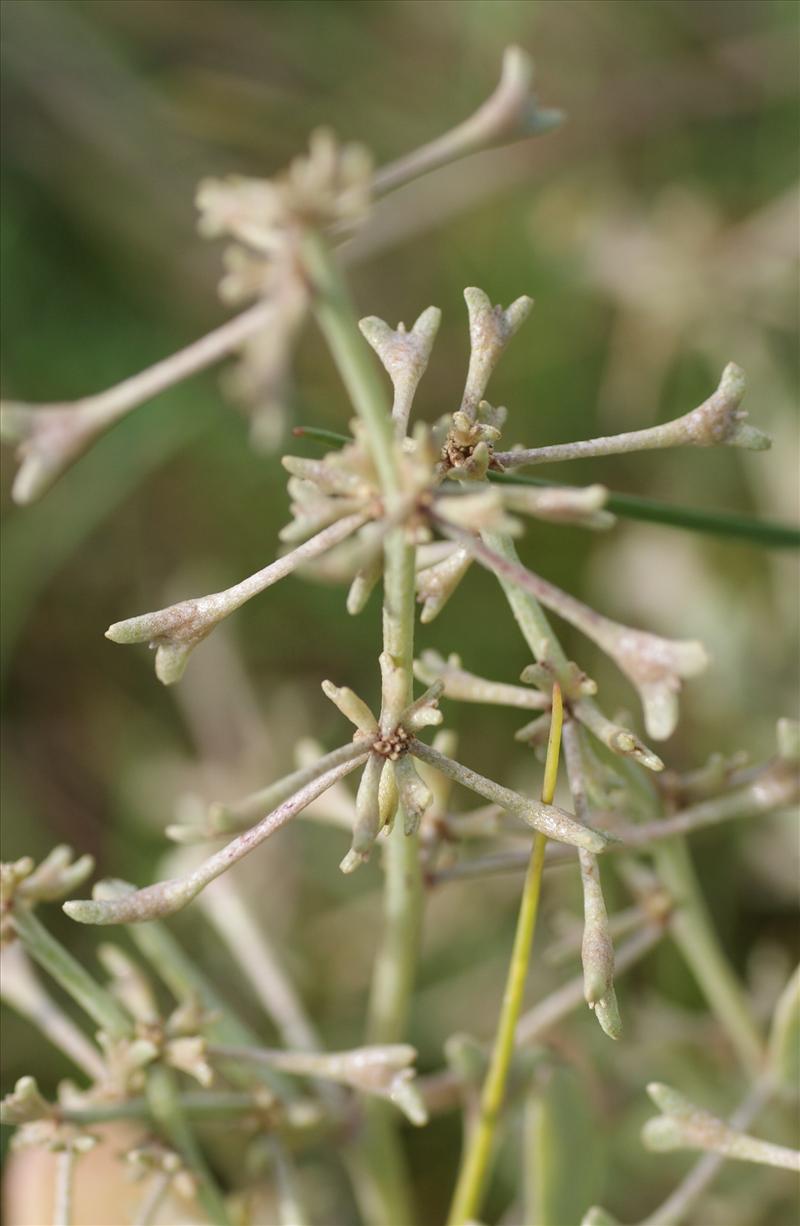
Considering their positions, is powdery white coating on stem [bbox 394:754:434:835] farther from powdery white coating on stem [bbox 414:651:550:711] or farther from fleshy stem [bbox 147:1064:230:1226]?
fleshy stem [bbox 147:1064:230:1226]

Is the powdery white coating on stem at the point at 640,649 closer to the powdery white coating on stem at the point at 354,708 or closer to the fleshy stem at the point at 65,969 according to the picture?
the powdery white coating on stem at the point at 354,708

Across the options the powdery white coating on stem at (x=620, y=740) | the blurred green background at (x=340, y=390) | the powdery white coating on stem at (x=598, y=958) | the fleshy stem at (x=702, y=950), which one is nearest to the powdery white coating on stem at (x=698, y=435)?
the powdery white coating on stem at (x=620, y=740)

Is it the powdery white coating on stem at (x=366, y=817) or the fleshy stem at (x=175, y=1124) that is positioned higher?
the powdery white coating on stem at (x=366, y=817)

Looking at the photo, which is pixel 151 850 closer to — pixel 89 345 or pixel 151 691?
pixel 151 691

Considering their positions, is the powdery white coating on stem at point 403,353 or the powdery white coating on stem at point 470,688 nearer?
the powdery white coating on stem at point 403,353

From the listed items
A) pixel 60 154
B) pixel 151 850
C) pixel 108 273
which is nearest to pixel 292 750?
pixel 151 850

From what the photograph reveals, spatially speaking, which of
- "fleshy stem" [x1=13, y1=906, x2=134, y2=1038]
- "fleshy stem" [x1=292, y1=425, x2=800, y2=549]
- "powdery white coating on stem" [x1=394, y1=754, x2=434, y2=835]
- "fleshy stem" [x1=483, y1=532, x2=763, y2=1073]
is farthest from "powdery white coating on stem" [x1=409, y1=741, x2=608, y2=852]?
"fleshy stem" [x1=13, y1=906, x2=134, y2=1038]

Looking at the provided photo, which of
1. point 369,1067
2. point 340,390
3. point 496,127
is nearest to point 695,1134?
point 369,1067
